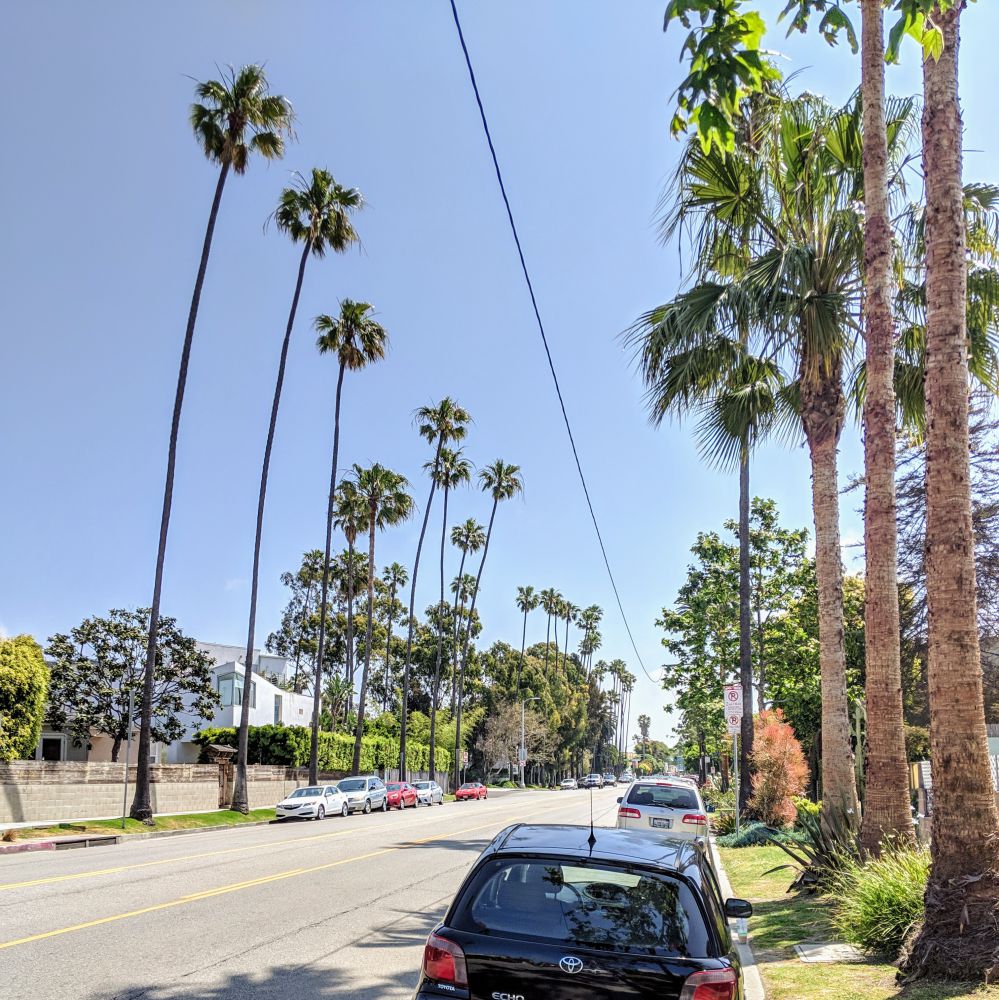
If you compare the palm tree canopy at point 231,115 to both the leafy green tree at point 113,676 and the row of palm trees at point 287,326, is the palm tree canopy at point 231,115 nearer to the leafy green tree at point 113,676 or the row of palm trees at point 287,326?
the row of palm trees at point 287,326

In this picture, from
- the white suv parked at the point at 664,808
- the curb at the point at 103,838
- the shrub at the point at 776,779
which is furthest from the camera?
the shrub at the point at 776,779

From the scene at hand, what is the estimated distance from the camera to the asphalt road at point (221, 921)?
751 centimetres

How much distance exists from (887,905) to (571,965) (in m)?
5.51

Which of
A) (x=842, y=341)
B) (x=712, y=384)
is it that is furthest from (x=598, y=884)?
(x=712, y=384)

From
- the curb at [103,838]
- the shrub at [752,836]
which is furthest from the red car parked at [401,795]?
the shrub at [752,836]

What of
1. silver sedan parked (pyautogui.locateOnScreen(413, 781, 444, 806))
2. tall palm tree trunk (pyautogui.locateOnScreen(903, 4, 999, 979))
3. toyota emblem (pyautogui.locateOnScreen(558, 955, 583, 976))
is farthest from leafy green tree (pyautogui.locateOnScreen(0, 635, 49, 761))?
toyota emblem (pyautogui.locateOnScreen(558, 955, 583, 976))

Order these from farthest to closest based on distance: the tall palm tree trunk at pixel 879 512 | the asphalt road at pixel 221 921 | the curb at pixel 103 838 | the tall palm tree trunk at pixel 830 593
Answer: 1. the curb at pixel 103 838
2. the tall palm tree trunk at pixel 830 593
3. the tall palm tree trunk at pixel 879 512
4. the asphalt road at pixel 221 921

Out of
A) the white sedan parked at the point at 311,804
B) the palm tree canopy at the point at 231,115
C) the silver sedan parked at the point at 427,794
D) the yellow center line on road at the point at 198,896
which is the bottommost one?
the silver sedan parked at the point at 427,794

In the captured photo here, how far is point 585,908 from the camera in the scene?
4.55 metres

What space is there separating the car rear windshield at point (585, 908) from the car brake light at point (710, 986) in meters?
0.12

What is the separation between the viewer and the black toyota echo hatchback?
4113mm

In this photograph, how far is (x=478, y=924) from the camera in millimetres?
4484

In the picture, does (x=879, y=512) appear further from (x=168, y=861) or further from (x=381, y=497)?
(x=381, y=497)

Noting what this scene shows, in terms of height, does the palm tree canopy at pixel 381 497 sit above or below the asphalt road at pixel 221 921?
above
